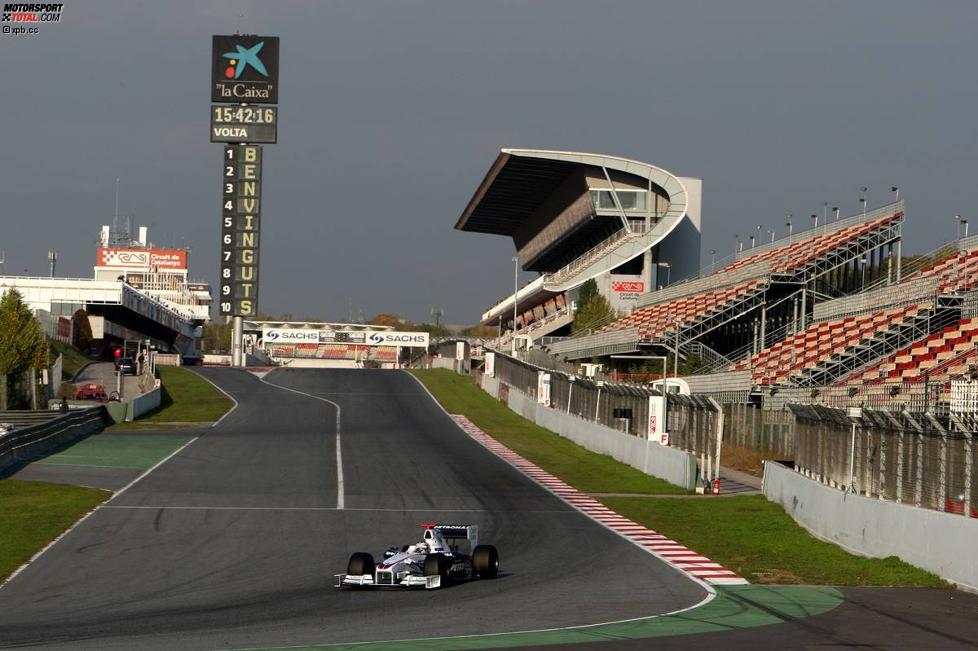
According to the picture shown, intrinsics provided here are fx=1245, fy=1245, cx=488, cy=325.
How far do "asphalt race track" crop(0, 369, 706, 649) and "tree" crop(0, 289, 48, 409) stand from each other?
68.4ft

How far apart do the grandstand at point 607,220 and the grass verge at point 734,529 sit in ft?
147

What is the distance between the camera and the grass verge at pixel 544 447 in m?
41.7

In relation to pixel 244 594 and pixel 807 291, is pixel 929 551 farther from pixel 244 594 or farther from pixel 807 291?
pixel 807 291

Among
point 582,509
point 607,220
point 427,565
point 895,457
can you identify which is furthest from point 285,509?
point 607,220

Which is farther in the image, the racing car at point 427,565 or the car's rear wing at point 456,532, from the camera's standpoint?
the car's rear wing at point 456,532

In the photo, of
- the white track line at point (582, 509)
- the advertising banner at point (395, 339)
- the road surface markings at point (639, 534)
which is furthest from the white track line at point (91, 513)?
the advertising banner at point (395, 339)

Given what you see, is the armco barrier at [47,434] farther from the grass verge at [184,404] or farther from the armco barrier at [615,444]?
the armco barrier at [615,444]

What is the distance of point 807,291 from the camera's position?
69188 mm

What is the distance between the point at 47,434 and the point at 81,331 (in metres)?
63.8

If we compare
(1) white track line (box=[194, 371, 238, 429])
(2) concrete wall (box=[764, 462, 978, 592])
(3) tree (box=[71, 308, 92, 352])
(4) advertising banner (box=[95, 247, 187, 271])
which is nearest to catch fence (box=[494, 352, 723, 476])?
(2) concrete wall (box=[764, 462, 978, 592])

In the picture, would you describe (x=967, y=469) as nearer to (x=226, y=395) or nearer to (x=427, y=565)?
(x=427, y=565)

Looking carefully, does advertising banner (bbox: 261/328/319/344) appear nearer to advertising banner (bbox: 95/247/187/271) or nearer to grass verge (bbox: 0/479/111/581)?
advertising banner (bbox: 95/247/187/271)

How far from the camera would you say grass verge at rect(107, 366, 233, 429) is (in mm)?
62072

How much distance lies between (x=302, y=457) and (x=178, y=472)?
663cm
